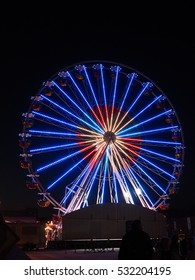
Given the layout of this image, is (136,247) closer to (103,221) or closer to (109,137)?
(109,137)

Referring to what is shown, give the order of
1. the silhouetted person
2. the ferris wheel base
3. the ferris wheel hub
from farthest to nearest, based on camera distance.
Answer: the ferris wheel base
the ferris wheel hub
the silhouetted person

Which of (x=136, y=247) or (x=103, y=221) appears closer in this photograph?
(x=136, y=247)

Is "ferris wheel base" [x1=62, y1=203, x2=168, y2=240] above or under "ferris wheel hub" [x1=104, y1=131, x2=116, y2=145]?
under

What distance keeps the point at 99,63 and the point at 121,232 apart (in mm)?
12193

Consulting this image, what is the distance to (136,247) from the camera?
4590 millimetres

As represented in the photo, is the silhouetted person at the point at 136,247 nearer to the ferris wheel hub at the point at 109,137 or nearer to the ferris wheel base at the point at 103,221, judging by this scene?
the ferris wheel hub at the point at 109,137

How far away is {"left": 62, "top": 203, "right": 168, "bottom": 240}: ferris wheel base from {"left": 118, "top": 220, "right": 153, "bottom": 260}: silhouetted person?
22.6 meters

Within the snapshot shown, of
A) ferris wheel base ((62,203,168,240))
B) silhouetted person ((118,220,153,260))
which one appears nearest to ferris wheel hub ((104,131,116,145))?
ferris wheel base ((62,203,168,240))

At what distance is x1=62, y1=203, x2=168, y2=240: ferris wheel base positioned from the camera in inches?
1072

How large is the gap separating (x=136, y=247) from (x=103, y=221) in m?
24.6

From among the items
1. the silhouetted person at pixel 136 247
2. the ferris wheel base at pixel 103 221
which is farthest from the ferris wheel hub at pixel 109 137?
the silhouetted person at pixel 136 247

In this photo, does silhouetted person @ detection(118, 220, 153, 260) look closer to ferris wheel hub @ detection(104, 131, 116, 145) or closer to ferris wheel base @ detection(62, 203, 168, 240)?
ferris wheel hub @ detection(104, 131, 116, 145)

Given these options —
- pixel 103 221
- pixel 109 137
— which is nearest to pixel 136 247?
pixel 109 137
